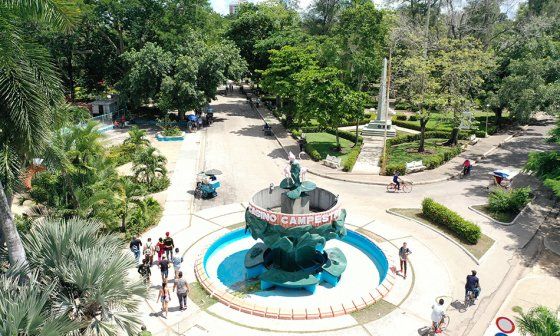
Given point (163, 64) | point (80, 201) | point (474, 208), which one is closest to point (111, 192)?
point (80, 201)

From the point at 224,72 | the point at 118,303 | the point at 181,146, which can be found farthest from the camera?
the point at 224,72

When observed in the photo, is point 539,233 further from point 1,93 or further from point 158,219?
point 1,93

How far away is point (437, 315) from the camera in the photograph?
558 inches

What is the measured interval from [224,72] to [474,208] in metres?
32.2

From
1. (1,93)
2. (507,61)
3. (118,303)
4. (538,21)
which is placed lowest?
(118,303)

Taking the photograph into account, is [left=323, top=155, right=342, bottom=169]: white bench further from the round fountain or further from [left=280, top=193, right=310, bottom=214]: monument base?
[left=280, top=193, right=310, bottom=214]: monument base

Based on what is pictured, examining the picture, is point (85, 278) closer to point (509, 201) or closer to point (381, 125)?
point (509, 201)

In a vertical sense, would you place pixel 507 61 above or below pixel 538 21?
below

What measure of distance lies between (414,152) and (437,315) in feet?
84.4

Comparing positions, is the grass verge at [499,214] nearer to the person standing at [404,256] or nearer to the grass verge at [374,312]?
the person standing at [404,256]

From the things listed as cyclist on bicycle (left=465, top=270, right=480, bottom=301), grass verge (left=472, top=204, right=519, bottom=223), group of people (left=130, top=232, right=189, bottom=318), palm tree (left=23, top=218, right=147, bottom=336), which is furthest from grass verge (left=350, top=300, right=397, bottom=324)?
grass verge (left=472, top=204, right=519, bottom=223)

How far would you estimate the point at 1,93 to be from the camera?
10062mm

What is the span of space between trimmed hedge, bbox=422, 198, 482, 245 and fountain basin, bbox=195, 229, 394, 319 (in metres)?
4.64

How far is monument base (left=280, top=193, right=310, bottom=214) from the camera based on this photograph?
56.9 feet
